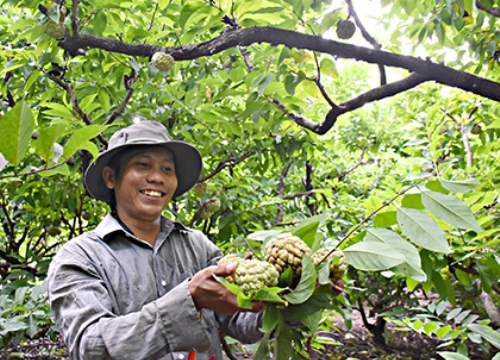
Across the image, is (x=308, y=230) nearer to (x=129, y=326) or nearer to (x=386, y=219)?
(x=386, y=219)

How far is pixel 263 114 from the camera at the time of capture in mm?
1931

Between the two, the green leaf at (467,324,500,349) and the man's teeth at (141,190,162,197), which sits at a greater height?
the man's teeth at (141,190,162,197)

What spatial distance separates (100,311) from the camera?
125cm

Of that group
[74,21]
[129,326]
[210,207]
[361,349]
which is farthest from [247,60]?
[361,349]

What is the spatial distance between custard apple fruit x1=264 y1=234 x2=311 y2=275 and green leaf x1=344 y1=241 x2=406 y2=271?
98 millimetres

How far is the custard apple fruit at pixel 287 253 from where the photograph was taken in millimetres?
935

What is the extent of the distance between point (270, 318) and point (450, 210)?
43 centimetres

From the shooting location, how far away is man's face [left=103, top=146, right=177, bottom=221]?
1.69m

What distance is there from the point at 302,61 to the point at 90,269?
3.45 feet

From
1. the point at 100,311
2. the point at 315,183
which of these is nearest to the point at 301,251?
the point at 100,311

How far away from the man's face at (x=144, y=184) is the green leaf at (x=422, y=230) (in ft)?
3.34

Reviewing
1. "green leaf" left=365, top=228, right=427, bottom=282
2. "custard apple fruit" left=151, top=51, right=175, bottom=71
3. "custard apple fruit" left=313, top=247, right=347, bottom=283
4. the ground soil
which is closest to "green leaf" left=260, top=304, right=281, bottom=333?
"custard apple fruit" left=313, top=247, right=347, bottom=283

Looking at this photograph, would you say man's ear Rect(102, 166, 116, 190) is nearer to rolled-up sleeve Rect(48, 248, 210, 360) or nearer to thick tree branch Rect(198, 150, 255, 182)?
rolled-up sleeve Rect(48, 248, 210, 360)

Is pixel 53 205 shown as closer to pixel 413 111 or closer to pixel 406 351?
pixel 413 111
